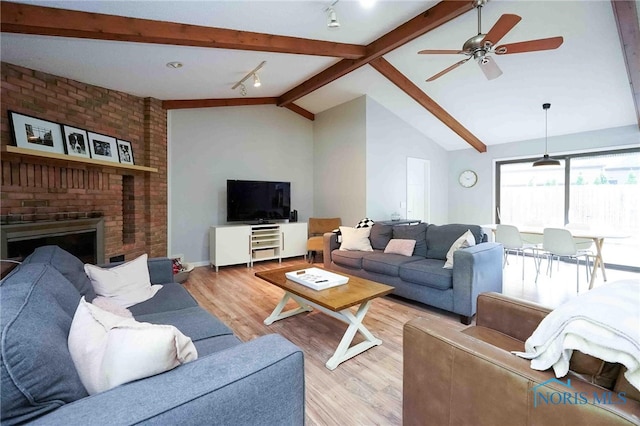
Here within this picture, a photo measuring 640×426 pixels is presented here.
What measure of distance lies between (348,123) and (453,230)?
9.58 feet

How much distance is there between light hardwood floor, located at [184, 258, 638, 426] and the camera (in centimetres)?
165

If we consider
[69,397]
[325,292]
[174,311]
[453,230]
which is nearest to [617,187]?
[453,230]

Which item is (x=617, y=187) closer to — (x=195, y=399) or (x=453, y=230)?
(x=453, y=230)

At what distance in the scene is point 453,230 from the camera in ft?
11.0

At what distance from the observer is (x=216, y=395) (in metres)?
0.81

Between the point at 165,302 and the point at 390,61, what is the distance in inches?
162

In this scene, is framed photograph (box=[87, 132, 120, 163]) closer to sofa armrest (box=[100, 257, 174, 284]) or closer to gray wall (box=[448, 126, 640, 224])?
sofa armrest (box=[100, 257, 174, 284])

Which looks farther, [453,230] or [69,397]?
[453,230]

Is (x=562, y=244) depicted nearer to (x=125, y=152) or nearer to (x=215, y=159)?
(x=215, y=159)

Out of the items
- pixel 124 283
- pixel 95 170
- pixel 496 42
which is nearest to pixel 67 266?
pixel 124 283

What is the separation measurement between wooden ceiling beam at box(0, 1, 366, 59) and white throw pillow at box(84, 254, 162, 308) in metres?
1.90

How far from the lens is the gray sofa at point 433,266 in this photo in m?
2.70

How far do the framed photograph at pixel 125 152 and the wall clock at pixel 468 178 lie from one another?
251 inches

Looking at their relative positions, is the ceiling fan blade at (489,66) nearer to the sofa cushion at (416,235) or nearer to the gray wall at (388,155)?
the sofa cushion at (416,235)
